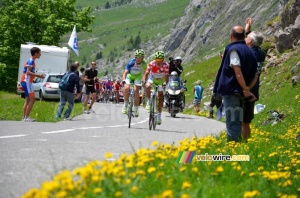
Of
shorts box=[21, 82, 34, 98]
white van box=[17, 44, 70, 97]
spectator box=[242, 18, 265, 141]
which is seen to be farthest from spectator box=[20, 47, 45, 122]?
white van box=[17, 44, 70, 97]

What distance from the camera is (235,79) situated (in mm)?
8656

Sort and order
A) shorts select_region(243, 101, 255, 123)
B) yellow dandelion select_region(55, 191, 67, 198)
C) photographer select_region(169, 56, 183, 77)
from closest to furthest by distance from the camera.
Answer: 1. yellow dandelion select_region(55, 191, 67, 198)
2. shorts select_region(243, 101, 255, 123)
3. photographer select_region(169, 56, 183, 77)

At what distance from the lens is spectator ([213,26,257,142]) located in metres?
8.60

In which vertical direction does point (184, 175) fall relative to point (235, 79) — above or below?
below

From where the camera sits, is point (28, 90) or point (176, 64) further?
point (176, 64)

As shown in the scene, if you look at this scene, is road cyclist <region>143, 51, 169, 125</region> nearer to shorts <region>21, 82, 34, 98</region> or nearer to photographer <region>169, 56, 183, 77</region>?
shorts <region>21, 82, 34, 98</region>

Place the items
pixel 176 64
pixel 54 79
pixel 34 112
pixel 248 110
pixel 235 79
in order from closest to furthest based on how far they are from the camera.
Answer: pixel 235 79 → pixel 248 110 → pixel 34 112 → pixel 176 64 → pixel 54 79

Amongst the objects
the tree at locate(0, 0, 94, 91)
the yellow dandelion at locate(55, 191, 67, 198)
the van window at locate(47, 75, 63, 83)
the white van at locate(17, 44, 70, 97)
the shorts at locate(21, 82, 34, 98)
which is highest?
the tree at locate(0, 0, 94, 91)

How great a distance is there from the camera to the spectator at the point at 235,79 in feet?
28.2

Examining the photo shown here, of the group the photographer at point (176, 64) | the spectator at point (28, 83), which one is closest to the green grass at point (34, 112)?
the spectator at point (28, 83)

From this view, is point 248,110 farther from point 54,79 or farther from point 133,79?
point 54,79

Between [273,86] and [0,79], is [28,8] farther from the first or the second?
[273,86]

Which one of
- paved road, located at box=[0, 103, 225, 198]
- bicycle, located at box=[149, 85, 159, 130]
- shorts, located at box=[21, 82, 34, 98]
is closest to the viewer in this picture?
paved road, located at box=[0, 103, 225, 198]

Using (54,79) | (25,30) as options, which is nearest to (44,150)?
(54,79)
